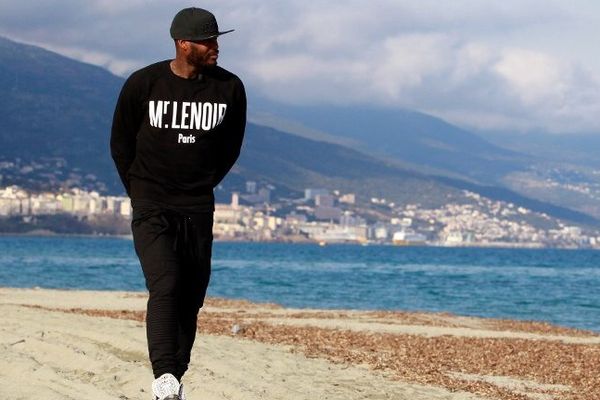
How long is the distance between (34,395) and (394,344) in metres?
9.49

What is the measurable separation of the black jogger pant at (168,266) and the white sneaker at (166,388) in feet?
0.16

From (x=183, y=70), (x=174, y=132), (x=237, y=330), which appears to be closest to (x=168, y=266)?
(x=174, y=132)

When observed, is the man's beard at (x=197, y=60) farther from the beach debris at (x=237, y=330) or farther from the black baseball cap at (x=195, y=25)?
the beach debris at (x=237, y=330)

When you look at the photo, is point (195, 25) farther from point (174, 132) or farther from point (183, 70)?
point (174, 132)

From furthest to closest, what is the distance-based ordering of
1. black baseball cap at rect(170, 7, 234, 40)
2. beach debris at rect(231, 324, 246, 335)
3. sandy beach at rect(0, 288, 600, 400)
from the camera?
beach debris at rect(231, 324, 246, 335) < sandy beach at rect(0, 288, 600, 400) < black baseball cap at rect(170, 7, 234, 40)

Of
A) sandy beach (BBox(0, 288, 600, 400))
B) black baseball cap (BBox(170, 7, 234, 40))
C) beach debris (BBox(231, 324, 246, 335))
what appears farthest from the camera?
beach debris (BBox(231, 324, 246, 335))

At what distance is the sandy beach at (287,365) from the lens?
36.9 ft

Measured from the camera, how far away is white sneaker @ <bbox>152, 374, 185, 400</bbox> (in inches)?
293

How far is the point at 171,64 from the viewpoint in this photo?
24.8ft

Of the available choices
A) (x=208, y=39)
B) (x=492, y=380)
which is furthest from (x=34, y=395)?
(x=492, y=380)

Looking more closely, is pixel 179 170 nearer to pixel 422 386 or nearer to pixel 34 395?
pixel 34 395

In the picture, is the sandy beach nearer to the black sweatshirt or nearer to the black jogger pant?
the black jogger pant

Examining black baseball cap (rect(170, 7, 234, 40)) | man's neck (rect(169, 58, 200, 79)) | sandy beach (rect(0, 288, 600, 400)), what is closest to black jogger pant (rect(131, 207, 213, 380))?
man's neck (rect(169, 58, 200, 79))

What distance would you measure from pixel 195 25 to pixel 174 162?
792 millimetres
